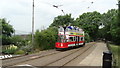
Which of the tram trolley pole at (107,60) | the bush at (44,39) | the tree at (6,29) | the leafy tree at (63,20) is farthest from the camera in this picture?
the leafy tree at (63,20)

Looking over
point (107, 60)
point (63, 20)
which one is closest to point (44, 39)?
point (107, 60)

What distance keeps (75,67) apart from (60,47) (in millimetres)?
14696

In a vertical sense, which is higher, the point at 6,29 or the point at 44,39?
the point at 6,29

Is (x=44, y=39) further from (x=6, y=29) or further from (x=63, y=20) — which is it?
(x=63, y=20)

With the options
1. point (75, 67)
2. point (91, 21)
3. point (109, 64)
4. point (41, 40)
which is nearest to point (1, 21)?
point (41, 40)

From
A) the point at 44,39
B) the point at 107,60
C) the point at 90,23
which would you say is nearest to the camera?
the point at 107,60

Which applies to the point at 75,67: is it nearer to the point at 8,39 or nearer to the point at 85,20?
the point at 8,39

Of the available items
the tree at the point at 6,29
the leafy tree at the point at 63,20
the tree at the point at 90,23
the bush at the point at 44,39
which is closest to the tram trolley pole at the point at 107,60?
the bush at the point at 44,39

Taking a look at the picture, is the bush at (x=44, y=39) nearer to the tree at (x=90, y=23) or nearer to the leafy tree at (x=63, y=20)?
the leafy tree at (x=63, y=20)

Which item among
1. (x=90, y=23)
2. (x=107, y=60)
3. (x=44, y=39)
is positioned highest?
(x=90, y=23)

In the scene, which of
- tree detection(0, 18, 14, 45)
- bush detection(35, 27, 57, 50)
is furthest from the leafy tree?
bush detection(35, 27, 57, 50)

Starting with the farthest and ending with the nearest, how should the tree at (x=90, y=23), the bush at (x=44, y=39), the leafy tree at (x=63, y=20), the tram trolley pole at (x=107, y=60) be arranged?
1. the tree at (x=90, y=23)
2. the leafy tree at (x=63, y=20)
3. the bush at (x=44, y=39)
4. the tram trolley pole at (x=107, y=60)

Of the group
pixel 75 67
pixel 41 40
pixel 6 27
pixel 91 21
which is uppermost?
pixel 91 21

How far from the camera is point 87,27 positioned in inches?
3467
